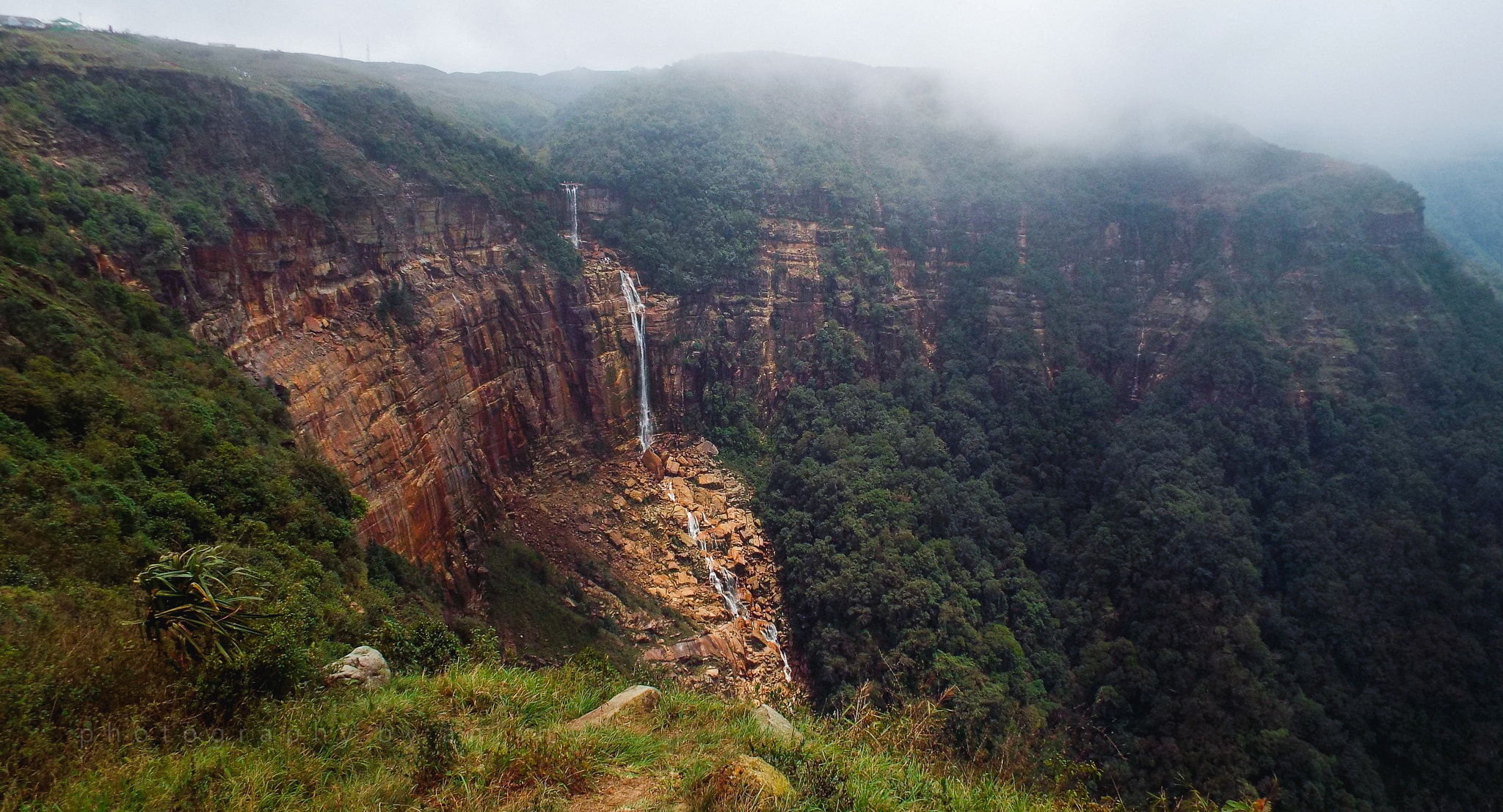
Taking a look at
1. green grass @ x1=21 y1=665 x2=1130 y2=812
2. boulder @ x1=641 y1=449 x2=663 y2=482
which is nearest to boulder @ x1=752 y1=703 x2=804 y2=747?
green grass @ x1=21 y1=665 x2=1130 y2=812

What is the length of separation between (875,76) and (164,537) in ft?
225

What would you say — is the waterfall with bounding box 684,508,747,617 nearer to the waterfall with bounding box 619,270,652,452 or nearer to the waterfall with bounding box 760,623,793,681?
the waterfall with bounding box 760,623,793,681

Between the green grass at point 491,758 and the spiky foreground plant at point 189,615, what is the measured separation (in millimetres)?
730

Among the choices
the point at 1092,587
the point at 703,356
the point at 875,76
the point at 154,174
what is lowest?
the point at 1092,587

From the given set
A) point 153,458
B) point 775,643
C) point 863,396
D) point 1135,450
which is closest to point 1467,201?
point 1135,450

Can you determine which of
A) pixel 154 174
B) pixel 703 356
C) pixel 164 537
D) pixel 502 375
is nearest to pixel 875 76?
pixel 703 356

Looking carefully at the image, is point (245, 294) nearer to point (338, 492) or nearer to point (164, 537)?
point (338, 492)

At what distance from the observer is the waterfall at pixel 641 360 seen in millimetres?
35844

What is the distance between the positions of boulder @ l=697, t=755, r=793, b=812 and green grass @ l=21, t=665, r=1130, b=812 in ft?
0.48

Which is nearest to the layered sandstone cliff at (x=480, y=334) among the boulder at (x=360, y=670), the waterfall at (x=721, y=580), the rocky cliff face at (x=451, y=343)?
the rocky cliff face at (x=451, y=343)

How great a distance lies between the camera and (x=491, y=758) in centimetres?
634

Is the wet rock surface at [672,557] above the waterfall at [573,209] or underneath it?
underneath

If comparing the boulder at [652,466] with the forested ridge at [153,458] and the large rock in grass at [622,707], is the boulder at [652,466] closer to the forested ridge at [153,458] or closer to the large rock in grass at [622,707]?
the forested ridge at [153,458]

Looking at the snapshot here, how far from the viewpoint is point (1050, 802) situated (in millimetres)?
7578
